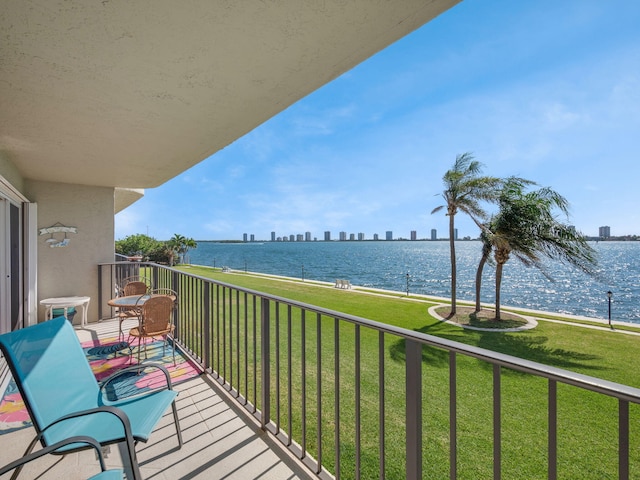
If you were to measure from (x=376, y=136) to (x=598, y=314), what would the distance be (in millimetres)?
32683

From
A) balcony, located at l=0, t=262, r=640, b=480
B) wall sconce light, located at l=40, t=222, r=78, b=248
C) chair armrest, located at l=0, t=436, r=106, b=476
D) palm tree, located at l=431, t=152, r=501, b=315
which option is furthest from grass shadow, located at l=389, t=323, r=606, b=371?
wall sconce light, located at l=40, t=222, r=78, b=248

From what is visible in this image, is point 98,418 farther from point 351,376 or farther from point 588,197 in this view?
point 588,197

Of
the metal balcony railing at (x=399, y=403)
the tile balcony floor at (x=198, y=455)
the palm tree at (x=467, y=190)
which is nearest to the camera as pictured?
the metal balcony railing at (x=399, y=403)

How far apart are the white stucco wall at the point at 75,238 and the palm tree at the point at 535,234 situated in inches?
436

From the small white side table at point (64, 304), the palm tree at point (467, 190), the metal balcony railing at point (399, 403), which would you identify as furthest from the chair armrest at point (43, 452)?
the palm tree at point (467, 190)

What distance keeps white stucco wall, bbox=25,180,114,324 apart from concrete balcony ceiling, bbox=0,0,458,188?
8.16ft

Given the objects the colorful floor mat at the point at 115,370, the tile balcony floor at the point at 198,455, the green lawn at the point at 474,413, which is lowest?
the green lawn at the point at 474,413

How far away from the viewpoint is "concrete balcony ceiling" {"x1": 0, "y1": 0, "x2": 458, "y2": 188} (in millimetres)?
1526

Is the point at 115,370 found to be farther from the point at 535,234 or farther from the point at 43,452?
the point at 535,234

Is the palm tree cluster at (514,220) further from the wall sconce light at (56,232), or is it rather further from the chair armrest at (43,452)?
the chair armrest at (43,452)

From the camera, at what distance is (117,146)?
354cm

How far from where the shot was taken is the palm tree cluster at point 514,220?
9977mm

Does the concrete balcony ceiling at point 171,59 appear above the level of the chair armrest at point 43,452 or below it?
above

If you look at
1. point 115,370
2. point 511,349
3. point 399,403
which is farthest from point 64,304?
point 511,349
